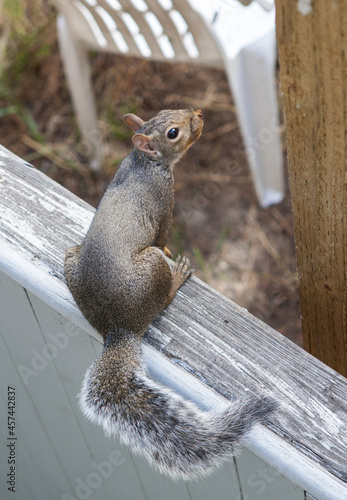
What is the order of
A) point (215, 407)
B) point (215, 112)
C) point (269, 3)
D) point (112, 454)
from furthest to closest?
point (215, 112) → point (269, 3) → point (112, 454) → point (215, 407)

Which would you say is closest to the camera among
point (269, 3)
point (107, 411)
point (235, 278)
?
point (107, 411)

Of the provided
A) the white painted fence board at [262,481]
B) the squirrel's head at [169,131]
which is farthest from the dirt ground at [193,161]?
the white painted fence board at [262,481]

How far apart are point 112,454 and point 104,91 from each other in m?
2.32

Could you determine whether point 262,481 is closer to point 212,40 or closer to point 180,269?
point 180,269

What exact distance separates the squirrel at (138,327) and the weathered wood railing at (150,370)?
31 millimetres

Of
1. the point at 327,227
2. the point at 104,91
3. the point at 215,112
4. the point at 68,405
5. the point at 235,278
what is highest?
the point at 327,227

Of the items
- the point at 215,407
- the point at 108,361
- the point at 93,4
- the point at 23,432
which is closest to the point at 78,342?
the point at 108,361

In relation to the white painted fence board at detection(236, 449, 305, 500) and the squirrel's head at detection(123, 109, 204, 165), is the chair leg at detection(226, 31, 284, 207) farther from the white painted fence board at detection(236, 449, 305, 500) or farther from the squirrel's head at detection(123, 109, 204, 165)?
the white painted fence board at detection(236, 449, 305, 500)

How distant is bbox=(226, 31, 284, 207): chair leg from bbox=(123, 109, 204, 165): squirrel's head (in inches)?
28.9

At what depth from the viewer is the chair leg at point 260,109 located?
241 centimetres

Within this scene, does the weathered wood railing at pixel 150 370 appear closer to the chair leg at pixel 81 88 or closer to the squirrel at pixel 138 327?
the squirrel at pixel 138 327

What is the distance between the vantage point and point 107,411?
41.9 inches

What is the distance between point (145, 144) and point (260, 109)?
3.16 feet

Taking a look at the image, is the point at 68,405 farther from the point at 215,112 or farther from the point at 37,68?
the point at 37,68
